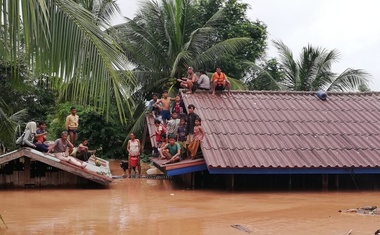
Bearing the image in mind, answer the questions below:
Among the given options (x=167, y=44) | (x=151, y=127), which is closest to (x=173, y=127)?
(x=151, y=127)

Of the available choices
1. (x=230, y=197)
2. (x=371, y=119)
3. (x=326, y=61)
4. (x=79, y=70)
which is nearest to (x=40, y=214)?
(x=230, y=197)

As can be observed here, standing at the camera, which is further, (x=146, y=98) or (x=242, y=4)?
(x=242, y=4)

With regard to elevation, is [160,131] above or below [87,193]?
above

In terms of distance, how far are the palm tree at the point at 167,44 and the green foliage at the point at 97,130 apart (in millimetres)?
1186

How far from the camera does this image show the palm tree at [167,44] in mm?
22141

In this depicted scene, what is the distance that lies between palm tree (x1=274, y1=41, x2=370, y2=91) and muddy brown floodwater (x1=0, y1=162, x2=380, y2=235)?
11939 mm

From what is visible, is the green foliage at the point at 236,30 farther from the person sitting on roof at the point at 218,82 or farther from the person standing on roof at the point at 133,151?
the person standing on roof at the point at 133,151

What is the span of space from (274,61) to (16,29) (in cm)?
2179

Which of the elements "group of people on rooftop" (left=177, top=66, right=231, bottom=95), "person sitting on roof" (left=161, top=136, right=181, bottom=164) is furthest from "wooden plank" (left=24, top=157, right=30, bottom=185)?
"group of people on rooftop" (left=177, top=66, right=231, bottom=95)

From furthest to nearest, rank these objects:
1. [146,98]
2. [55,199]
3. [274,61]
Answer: [274,61], [146,98], [55,199]

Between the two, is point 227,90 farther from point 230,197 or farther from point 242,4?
point 242,4

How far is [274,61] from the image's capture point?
84.6 ft

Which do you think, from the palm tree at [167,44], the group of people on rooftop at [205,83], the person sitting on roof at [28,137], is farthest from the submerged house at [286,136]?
the palm tree at [167,44]

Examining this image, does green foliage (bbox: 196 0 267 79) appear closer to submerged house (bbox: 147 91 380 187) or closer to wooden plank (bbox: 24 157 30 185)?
submerged house (bbox: 147 91 380 187)
